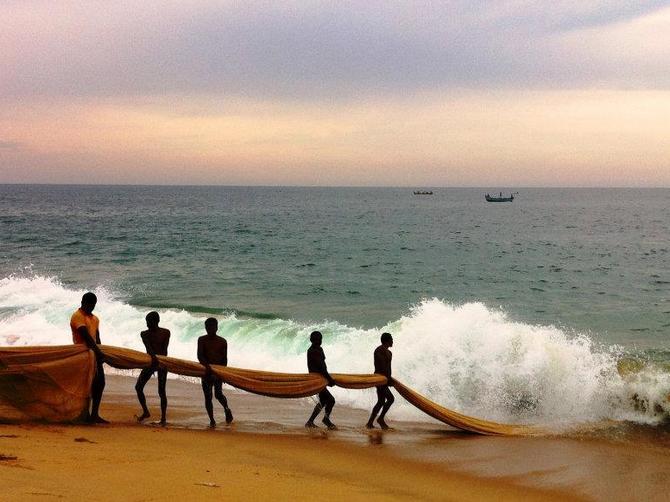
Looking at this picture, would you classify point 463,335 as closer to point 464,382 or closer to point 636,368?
point 464,382

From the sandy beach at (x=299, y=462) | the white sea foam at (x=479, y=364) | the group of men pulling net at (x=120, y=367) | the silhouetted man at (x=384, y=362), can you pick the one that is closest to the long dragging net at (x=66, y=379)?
the group of men pulling net at (x=120, y=367)

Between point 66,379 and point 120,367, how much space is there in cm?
70

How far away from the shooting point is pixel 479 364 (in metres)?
12.0

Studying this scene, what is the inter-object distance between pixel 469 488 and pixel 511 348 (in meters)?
5.68

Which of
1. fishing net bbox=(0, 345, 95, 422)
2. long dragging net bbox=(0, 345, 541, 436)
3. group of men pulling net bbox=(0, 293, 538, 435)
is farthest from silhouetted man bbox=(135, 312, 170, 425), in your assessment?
fishing net bbox=(0, 345, 95, 422)

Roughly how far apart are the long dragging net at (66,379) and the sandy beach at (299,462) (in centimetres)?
28

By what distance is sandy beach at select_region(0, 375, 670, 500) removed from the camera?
530 centimetres

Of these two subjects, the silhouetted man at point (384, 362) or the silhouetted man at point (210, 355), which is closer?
the silhouetted man at point (210, 355)

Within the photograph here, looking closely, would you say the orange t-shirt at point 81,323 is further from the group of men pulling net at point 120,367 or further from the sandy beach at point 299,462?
the sandy beach at point 299,462

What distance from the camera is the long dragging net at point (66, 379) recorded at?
7414mm

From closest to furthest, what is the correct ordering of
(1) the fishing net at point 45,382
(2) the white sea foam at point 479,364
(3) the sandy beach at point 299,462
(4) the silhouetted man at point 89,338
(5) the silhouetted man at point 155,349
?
(3) the sandy beach at point 299,462 → (1) the fishing net at point 45,382 → (4) the silhouetted man at point 89,338 → (5) the silhouetted man at point 155,349 → (2) the white sea foam at point 479,364

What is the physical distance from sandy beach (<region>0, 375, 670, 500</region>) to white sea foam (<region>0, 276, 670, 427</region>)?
1682mm

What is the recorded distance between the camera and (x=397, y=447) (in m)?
8.18

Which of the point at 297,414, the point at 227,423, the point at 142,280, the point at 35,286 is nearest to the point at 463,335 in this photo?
the point at 297,414
